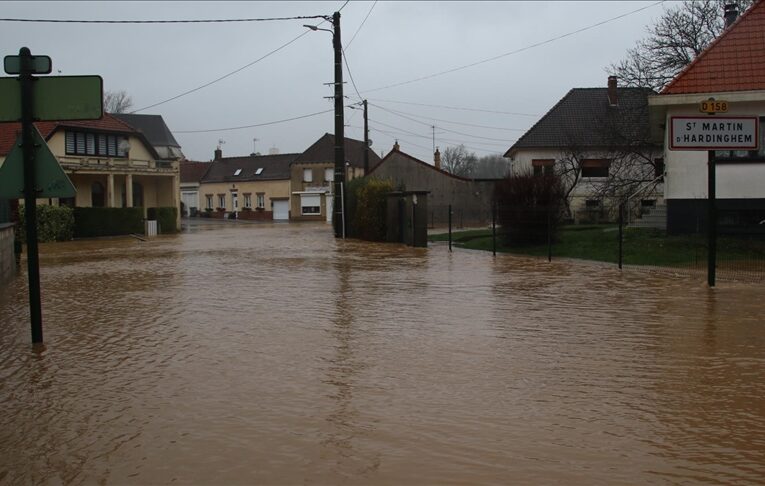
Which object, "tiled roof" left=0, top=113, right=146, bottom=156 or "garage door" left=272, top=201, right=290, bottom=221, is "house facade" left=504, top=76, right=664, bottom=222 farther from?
"garage door" left=272, top=201, right=290, bottom=221

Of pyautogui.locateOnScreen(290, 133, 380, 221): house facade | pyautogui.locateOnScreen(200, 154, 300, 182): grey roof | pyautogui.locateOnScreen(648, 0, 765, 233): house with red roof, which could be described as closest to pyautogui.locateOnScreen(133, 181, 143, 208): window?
pyautogui.locateOnScreen(290, 133, 380, 221): house facade

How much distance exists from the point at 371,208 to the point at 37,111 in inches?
838

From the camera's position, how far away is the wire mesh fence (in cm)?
1566

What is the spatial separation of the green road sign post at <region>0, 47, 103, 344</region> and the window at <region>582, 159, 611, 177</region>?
36688mm

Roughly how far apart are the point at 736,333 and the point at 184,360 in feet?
20.1

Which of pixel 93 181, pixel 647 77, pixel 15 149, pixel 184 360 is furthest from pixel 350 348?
pixel 93 181

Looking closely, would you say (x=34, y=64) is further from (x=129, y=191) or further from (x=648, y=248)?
(x=129, y=191)

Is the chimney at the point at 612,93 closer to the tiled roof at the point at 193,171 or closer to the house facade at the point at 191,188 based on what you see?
the house facade at the point at 191,188

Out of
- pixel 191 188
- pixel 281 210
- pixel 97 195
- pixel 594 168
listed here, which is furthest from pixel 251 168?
pixel 594 168

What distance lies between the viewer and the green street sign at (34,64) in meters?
7.52

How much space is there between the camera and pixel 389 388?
6.13 m

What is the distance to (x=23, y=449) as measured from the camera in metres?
4.74

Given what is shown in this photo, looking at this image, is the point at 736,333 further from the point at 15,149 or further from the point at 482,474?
the point at 15,149

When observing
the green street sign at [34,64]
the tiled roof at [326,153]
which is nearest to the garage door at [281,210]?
the tiled roof at [326,153]
